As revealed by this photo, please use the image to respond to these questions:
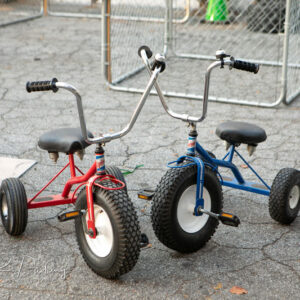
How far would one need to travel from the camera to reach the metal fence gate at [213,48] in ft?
20.1

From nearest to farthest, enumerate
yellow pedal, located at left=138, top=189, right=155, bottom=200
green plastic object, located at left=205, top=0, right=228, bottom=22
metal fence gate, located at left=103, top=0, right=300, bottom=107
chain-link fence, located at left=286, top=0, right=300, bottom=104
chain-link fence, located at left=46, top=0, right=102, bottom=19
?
yellow pedal, located at left=138, top=189, right=155, bottom=200, chain-link fence, located at left=286, top=0, right=300, bottom=104, metal fence gate, located at left=103, top=0, right=300, bottom=107, green plastic object, located at left=205, top=0, right=228, bottom=22, chain-link fence, located at left=46, top=0, right=102, bottom=19

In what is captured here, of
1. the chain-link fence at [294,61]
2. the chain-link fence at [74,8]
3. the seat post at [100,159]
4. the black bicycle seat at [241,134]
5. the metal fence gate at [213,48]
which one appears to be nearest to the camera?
the seat post at [100,159]

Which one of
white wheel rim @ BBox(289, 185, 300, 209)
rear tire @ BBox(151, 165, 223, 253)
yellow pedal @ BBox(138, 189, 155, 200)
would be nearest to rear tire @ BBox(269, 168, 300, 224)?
white wheel rim @ BBox(289, 185, 300, 209)

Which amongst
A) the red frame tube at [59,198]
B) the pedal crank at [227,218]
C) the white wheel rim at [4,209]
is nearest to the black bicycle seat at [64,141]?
the red frame tube at [59,198]

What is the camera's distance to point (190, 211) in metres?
3.11

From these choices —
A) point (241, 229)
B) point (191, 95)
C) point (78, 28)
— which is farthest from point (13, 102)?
point (78, 28)

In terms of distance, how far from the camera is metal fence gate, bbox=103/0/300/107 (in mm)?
6113

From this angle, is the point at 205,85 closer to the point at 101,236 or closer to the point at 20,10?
the point at 101,236

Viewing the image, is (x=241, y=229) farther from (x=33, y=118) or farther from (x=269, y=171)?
(x=33, y=118)

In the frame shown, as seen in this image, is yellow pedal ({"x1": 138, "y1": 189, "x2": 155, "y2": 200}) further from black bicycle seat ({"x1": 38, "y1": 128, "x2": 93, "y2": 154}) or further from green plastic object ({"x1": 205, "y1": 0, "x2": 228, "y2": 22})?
green plastic object ({"x1": 205, "y1": 0, "x2": 228, "y2": 22})

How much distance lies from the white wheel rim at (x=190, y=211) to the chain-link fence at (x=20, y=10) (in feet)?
25.6

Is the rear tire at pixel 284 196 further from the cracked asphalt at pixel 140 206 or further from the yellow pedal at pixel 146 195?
the yellow pedal at pixel 146 195

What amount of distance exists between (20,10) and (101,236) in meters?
8.63

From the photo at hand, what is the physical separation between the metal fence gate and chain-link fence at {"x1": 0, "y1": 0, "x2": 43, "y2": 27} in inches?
56.4
